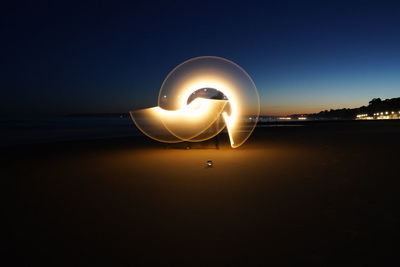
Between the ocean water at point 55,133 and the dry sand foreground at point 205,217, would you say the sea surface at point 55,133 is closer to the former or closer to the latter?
the ocean water at point 55,133

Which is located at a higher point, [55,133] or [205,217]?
[55,133]

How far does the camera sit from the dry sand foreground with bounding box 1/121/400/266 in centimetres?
331

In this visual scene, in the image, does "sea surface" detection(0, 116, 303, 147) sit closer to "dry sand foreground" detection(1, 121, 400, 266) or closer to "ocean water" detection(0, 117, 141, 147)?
"ocean water" detection(0, 117, 141, 147)

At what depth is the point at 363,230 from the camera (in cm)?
386

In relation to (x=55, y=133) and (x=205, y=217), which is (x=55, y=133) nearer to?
(x=55, y=133)

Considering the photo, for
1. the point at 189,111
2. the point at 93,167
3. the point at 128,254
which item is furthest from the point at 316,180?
the point at 189,111

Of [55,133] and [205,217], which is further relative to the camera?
[55,133]

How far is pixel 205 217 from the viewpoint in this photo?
4.48 m

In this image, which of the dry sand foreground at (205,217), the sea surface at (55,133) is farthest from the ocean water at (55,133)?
the dry sand foreground at (205,217)

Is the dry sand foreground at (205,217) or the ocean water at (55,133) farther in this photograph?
the ocean water at (55,133)

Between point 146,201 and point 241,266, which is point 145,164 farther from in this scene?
point 241,266

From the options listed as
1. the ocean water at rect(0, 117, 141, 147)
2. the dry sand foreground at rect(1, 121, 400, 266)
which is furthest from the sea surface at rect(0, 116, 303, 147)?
the dry sand foreground at rect(1, 121, 400, 266)

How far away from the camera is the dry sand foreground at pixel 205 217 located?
331cm

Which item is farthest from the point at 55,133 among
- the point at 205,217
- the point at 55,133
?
Answer: the point at 205,217
